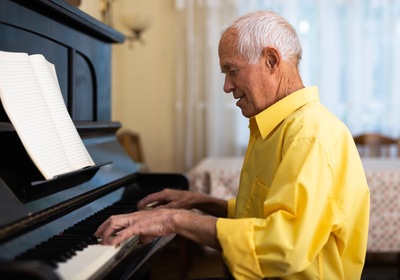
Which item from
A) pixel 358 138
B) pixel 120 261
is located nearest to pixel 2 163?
pixel 120 261

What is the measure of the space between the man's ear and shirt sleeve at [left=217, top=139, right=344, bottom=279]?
0.24 metres

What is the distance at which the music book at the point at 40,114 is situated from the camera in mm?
1287

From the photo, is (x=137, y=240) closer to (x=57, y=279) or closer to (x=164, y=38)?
(x=57, y=279)

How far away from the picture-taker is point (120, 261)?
1.23 m

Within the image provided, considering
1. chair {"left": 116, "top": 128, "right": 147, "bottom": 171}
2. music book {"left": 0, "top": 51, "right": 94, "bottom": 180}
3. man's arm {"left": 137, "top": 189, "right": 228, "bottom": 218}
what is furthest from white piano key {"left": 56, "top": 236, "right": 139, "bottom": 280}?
chair {"left": 116, "top": 128, "right": 147, "bottom": 171}

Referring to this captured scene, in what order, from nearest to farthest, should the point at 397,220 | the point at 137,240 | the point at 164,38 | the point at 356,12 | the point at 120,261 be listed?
the point at 120,261 < the point at 137,240 < the point at 397,220 < the point at 356,12 < the point at 164,38

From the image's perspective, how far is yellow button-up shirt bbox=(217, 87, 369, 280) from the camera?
4.02 feet

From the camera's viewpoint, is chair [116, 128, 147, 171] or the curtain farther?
the curtain

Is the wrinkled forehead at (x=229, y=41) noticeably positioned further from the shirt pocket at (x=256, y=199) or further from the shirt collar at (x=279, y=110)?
the shirt pocket at (x=256, y=199)

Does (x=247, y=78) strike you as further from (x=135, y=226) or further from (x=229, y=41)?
(x=135, y=226)

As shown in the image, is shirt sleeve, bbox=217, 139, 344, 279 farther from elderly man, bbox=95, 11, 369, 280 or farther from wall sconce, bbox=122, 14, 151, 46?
wall sconce, bbox=122, 14, 151, 46

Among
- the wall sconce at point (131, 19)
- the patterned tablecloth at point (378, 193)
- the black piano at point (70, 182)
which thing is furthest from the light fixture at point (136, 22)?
the black piano at point (70, 182)

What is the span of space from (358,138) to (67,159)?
9.83 ft

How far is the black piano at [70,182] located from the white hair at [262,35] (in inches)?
20.3
